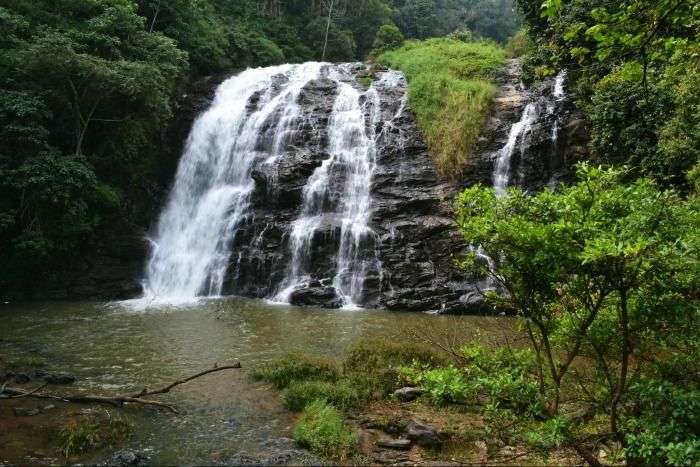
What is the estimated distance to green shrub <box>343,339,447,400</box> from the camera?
727 cm

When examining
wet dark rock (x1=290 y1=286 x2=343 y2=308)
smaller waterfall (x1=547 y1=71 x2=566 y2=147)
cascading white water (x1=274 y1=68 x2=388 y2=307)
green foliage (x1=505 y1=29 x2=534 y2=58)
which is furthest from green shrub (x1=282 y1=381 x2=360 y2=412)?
green foliage (x1=505 y1=29 x2=534 y2=58)

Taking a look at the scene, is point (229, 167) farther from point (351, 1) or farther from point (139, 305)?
point (351, 1)

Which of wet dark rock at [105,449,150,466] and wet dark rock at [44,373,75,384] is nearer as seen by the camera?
wet dark rock at [105,449,150,466]

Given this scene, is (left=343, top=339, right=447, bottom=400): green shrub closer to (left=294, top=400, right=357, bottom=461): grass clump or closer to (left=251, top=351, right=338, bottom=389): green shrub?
(left=251, top=351, right=338, bottom=389): green shrub

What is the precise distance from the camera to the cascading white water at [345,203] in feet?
54.1

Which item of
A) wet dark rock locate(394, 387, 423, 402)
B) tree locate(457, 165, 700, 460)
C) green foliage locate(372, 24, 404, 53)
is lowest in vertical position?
wet dark rock locate(394, 387, 423, 402)

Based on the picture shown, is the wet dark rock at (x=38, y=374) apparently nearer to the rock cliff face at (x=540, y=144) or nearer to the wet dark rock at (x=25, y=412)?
the wet dark rock at (x=25, y=412)

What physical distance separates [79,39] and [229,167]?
6.75 metres

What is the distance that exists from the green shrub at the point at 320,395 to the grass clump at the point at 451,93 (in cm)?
1241

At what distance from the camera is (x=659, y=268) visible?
11.0 ft

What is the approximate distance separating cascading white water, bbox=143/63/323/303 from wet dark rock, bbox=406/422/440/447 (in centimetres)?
1203

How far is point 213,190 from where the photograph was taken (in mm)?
20062

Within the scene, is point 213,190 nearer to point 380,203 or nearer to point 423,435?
point 380,203

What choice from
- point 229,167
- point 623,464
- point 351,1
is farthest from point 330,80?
point 623,464
